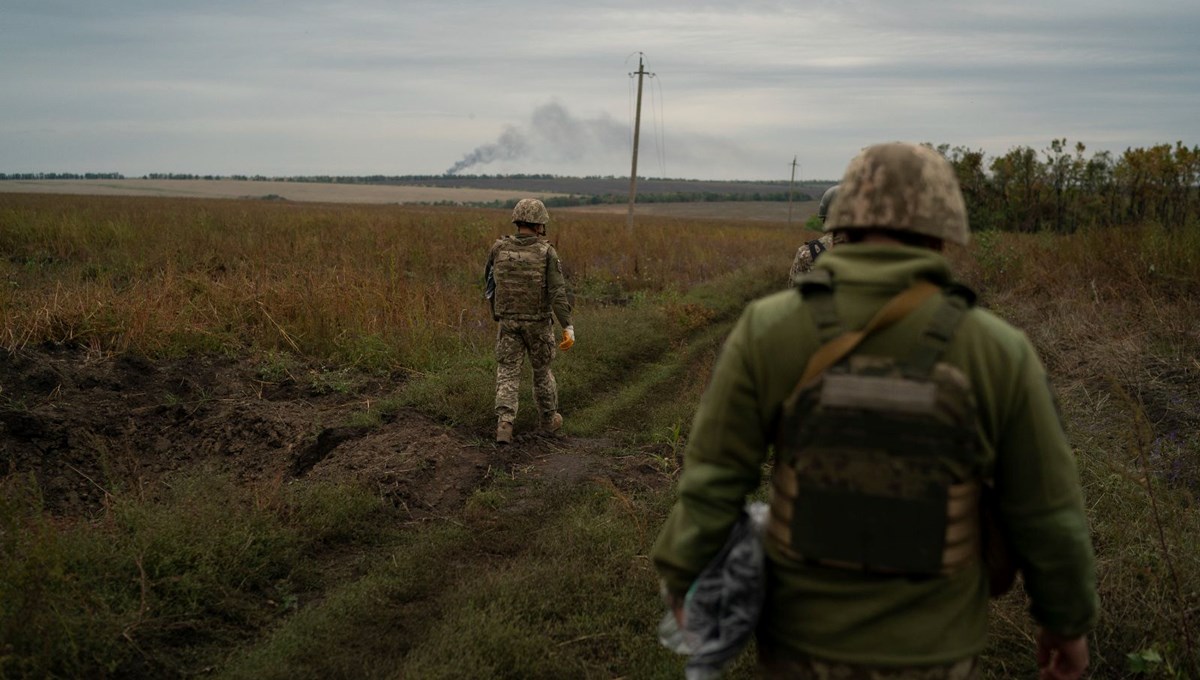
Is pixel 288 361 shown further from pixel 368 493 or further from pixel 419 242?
pixel 419 242

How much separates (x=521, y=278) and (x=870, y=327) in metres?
6.16

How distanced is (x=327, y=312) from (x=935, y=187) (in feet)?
30.5

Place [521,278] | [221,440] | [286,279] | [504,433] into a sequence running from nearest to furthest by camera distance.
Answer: [221,440]
[504,433]
[521,278]
[286,279]

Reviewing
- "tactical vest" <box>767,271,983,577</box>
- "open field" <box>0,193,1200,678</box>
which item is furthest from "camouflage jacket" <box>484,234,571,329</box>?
"tactical vest" <box>767,271,983,577</box>

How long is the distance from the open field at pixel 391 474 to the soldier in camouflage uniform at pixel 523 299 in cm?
51

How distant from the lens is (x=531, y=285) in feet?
26.1

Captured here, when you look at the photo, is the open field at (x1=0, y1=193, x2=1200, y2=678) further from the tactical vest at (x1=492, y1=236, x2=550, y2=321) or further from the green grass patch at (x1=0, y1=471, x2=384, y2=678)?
the tactical vest at (x1=492, y1=236, x2=550, y2=321)

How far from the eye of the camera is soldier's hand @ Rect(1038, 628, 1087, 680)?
84.1 inches

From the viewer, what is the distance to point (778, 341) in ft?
6.70

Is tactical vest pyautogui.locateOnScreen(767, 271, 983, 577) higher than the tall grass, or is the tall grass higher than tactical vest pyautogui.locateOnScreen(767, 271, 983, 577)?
tactical vest pyautogui.locateOnScreen(767, 271, 983, 577)

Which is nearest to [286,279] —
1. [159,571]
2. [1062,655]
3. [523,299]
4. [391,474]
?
[523,299]

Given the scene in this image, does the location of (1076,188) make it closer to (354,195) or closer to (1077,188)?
(1077,188)

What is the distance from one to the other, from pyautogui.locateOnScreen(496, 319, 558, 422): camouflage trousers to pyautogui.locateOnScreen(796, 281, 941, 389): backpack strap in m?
6.02

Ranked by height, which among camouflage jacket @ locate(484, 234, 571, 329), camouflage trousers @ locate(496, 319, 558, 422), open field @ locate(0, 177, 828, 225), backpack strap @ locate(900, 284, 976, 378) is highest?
open field @ locate(0, 177, 828, 225)
